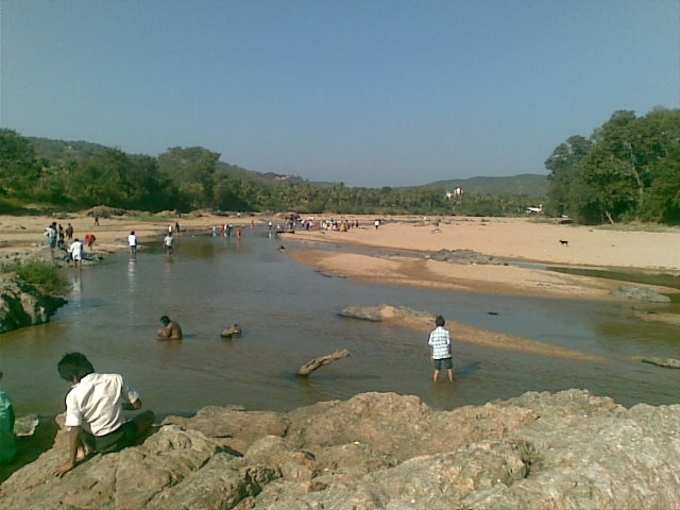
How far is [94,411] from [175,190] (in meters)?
110

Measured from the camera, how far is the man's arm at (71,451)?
6.00 metres

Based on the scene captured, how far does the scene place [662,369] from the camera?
16.0 meters

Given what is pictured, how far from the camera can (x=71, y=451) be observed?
6074 mm

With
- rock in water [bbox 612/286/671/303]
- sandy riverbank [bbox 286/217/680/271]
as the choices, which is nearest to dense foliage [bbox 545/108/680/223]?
sandy riverbank [bbox 286/217/680/271]

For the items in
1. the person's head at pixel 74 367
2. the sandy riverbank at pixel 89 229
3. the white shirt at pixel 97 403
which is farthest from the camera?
the sandy riverbank at pixel 89 229

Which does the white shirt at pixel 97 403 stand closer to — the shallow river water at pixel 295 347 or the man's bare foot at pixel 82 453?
the man's bare foot at pixel 82 453

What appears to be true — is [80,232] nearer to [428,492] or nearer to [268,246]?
[268,246]

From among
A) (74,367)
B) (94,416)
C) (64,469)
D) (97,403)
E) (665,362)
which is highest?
(74,367)

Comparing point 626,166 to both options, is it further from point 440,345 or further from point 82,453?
point 82,453

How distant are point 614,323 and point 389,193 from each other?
155 meters

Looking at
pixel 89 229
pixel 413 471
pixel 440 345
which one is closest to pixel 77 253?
pixel 440 345

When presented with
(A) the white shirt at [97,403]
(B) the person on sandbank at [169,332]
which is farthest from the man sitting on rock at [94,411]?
(B) the person on sandbank at [169,332]

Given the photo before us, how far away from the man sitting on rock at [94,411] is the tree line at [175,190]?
7480 centimetres

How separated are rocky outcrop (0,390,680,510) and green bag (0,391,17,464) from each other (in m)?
1.01
